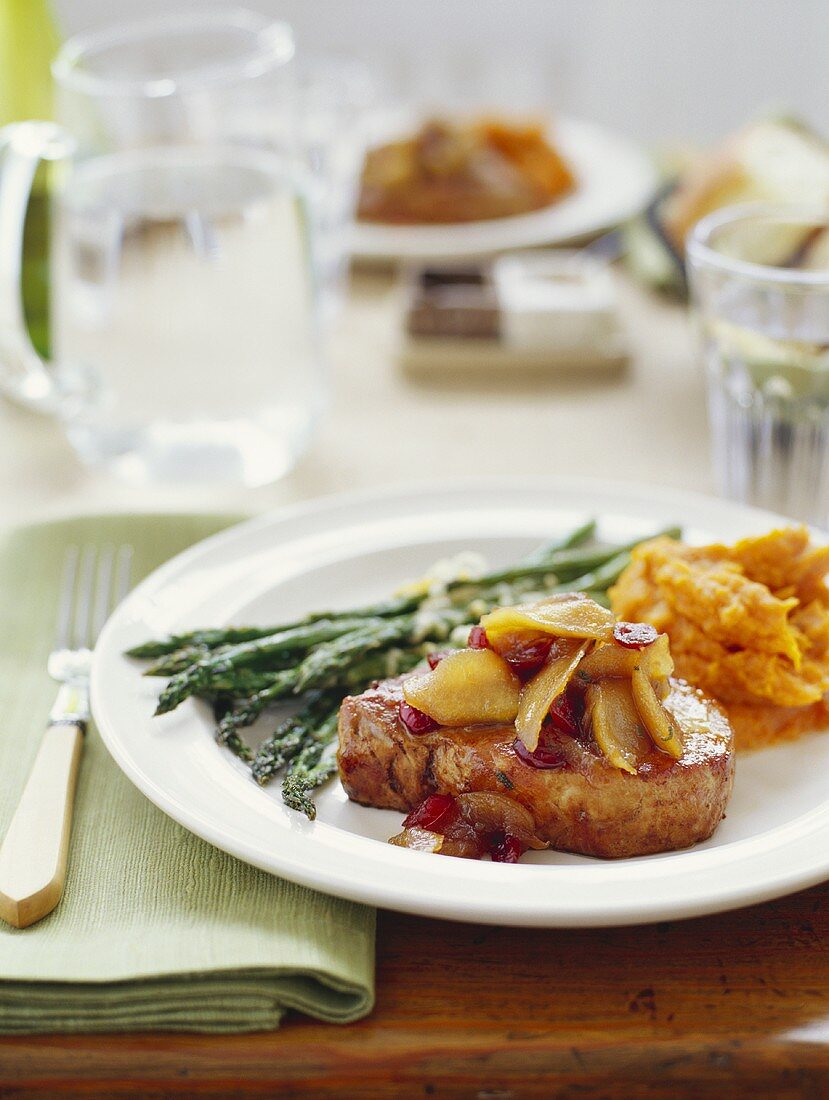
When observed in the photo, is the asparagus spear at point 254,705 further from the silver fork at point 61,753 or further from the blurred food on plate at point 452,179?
the blurred food on plate at point 452,179

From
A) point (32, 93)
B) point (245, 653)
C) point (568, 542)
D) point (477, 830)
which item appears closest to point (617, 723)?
point (477, 830)

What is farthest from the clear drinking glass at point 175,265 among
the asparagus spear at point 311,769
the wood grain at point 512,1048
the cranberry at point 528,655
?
the wood grain at point 512,1048

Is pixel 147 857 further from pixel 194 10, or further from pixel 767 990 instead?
pixel 194 10

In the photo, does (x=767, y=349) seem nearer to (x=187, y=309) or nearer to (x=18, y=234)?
(x=187, y=309)

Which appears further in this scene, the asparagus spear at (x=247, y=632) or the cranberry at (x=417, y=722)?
the asparagus spear at (x=247, y=632)

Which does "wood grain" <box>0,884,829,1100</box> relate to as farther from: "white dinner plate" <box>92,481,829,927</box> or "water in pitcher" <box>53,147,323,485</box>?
"water in pitcher" <box>53,147,323,485</box>

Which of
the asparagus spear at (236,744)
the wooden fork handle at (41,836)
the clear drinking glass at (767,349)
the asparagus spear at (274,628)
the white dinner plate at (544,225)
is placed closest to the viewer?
the wooden fork handle at (41,836)
